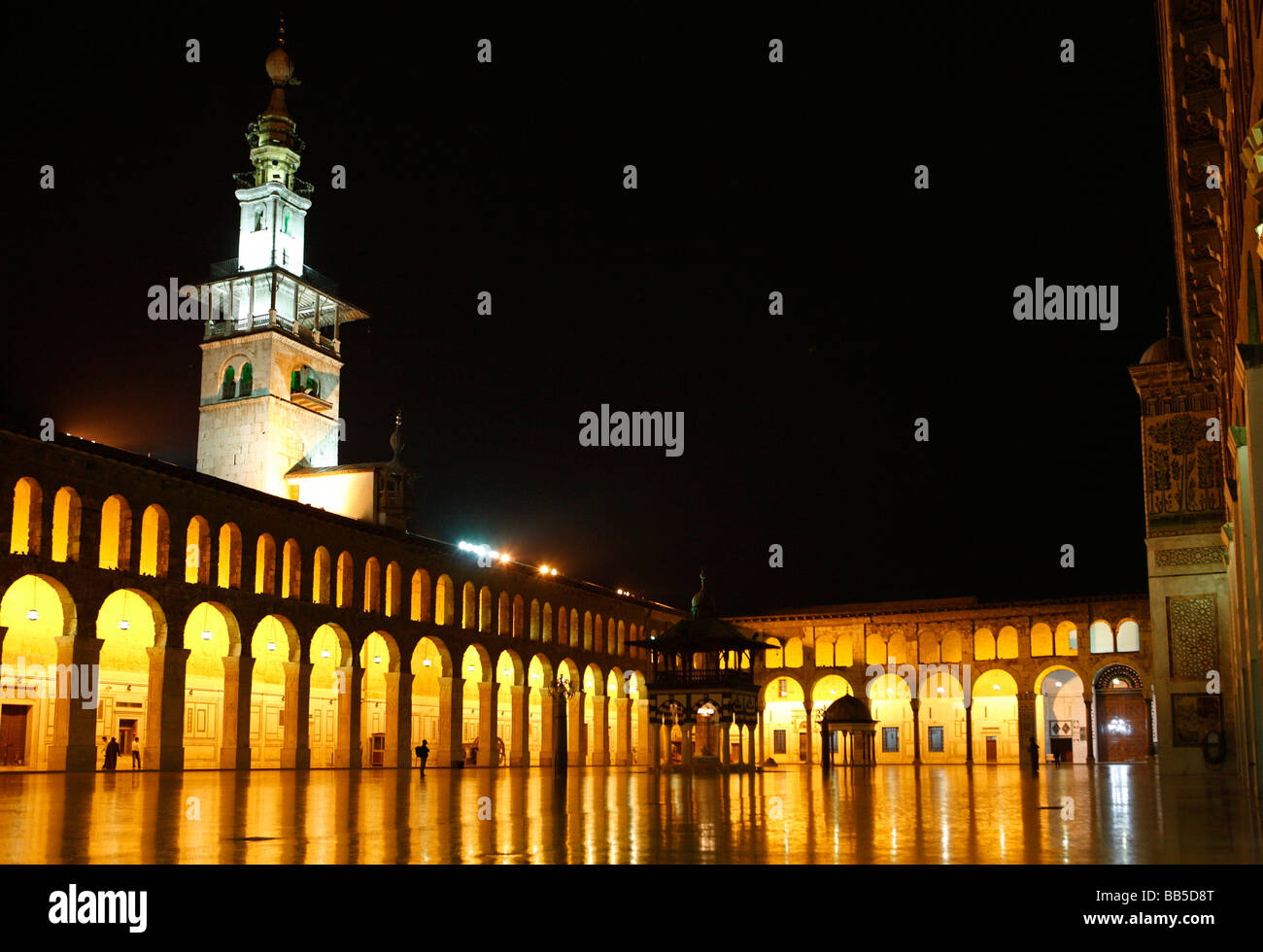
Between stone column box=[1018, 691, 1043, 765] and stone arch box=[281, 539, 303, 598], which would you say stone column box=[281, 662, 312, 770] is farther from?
stone column box=[1018, 691, 1043, 765]

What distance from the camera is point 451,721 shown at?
41.7 meters

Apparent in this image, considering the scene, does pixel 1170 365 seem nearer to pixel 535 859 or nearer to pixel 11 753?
pixel 535 859

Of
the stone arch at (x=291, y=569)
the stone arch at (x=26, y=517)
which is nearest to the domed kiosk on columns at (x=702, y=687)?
the stone arch at (x=291, y=569)

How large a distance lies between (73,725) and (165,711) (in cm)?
277

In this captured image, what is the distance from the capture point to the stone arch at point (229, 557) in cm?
3384

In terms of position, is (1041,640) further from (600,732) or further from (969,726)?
(600,732)

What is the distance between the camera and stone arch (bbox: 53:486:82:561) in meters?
29.3

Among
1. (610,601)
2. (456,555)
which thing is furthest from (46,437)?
(610,601)

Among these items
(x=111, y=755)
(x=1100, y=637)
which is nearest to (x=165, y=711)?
(x=111, y=755)

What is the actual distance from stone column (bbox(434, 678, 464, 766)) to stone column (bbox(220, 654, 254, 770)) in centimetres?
889

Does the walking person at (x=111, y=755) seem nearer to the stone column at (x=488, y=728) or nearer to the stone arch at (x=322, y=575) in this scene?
the stone arch at (x=322, y=575)
